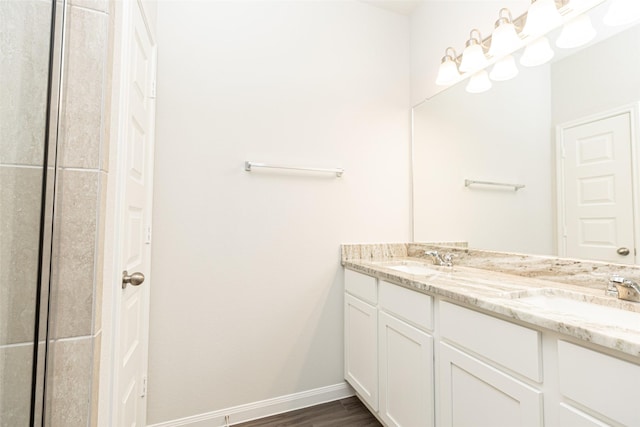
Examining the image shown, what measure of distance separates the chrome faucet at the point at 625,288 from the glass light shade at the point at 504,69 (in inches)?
40.8

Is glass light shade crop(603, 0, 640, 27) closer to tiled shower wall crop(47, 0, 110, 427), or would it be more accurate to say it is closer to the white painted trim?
the white painted trim

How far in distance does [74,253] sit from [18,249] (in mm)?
97

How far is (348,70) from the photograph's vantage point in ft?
6.56

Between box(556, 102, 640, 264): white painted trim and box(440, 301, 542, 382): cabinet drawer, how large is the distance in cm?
59

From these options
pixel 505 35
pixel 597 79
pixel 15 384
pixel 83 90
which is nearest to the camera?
pixel 15 384

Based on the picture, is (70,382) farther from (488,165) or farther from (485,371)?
(488,165)

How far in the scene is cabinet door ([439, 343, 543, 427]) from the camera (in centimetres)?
82

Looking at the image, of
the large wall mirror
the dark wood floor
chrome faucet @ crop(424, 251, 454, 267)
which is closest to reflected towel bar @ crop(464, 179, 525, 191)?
the large wall mirror

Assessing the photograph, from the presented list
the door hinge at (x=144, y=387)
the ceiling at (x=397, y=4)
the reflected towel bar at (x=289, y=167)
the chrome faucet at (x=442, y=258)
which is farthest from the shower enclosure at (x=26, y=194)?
the ceiling at (x=397, y=4)

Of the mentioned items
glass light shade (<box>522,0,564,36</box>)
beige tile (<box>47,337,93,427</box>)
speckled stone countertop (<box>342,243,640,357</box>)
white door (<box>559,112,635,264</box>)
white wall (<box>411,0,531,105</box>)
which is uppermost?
white wall (<box>411,0,531,105</box>)

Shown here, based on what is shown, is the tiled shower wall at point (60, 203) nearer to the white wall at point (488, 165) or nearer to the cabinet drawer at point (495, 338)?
the cabinet drawer at point (495, 338)

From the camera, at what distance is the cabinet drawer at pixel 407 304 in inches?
47.5

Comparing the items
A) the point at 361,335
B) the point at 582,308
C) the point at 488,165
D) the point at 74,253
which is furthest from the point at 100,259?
the point at 488,165

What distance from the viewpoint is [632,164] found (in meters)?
1.02
